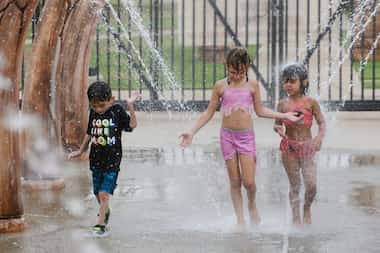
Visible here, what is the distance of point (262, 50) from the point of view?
2083 centimetres

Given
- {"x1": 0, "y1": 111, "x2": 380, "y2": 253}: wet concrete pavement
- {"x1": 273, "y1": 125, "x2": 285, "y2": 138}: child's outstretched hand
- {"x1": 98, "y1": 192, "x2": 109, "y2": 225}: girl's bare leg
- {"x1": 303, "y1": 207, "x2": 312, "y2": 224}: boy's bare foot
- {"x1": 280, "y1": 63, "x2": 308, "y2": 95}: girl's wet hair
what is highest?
{"x1": 280, "y1": 63, "x2": 308, "y2": 95}: girl's wet hair

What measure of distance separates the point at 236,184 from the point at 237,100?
0.55m

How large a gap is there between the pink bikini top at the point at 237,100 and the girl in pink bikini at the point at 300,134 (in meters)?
0.24

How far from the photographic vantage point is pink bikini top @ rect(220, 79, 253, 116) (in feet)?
25.0

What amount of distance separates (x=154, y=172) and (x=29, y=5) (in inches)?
123

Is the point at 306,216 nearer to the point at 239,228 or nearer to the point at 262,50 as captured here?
the point at 239,228

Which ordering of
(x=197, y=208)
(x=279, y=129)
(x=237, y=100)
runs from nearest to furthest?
(x=237, y=100) → (x=279, y=129) → (x=197, y=208)

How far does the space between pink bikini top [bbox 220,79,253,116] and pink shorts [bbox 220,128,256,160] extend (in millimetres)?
132

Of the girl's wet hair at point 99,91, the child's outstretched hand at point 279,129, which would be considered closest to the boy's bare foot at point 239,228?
the child's outstretched hand at point 279,129

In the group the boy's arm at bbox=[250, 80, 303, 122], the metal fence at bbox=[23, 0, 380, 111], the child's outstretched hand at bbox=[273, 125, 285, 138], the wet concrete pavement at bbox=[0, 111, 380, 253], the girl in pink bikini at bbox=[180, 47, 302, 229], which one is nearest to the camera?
the wet concrete pavement at bbox=[0, 111, 380, 253]

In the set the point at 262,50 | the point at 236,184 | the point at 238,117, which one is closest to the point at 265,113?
the point at 238,117

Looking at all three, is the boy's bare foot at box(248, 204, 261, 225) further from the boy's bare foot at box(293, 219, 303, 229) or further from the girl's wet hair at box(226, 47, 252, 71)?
the girl's wet hair at box(226, 47, 252, 71)

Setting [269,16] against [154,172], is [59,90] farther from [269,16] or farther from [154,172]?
[269,16]

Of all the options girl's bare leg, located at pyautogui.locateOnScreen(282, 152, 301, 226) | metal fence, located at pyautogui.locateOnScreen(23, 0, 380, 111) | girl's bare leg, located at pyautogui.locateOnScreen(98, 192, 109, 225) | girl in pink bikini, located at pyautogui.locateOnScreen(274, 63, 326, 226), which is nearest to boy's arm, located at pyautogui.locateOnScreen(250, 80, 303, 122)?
girl in pink bikini, located at pyautogui.locateOnScreen(274, 63, 326, 226)
